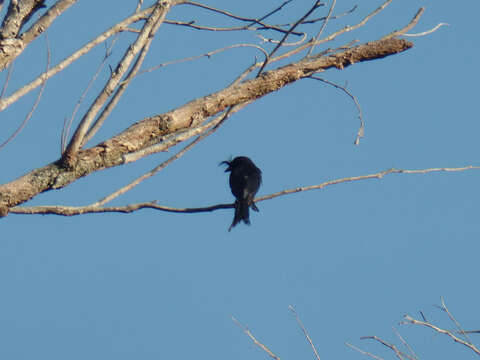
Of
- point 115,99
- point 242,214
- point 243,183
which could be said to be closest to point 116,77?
point 115,99

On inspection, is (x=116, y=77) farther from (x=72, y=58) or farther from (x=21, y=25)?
(x=21, y=25)

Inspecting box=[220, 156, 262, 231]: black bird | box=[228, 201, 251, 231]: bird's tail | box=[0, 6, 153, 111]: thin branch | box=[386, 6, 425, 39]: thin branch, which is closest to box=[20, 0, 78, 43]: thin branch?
box=[0, 6, 153, 111]: thin branch

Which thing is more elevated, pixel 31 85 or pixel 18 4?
pixel 18 4

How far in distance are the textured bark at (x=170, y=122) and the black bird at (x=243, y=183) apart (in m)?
4.07

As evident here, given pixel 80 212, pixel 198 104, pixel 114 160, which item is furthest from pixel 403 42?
pixel 80 212

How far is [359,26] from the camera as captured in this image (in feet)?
11.8

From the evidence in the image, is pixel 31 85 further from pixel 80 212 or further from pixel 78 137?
pixel 80 212

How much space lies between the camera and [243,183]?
858 centimetres

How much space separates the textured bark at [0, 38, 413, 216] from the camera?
274 cm

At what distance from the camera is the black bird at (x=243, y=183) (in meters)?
7.96

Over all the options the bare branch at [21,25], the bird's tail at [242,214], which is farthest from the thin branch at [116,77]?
the bird's tail at [242,214]

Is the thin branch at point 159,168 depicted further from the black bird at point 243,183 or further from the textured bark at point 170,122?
the black bird at point 243,183

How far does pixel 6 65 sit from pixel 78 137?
1.41ft

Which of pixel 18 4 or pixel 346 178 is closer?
pixel 18 4
